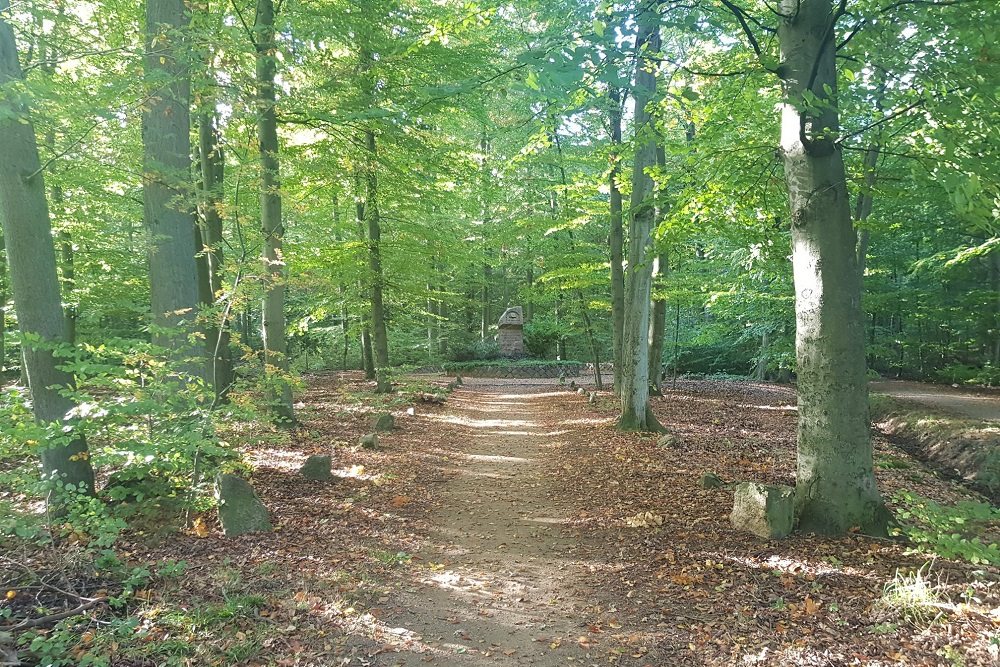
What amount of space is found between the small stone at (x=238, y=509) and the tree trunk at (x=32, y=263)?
102 centimetres

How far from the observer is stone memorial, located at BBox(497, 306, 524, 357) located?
80.7 feet

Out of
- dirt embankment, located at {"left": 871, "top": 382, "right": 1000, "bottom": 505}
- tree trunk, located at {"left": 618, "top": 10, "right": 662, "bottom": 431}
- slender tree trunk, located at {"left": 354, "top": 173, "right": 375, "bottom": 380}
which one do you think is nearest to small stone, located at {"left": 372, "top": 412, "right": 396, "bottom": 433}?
tree trunk, located at {"left": 618, "top": 10, "right": 662, "bottom": 431}

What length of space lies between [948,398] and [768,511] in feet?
39.8

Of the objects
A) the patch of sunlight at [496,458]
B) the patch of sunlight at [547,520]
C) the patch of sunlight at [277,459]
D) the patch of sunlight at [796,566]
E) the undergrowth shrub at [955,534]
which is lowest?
the patch of sunlight at [547,520]

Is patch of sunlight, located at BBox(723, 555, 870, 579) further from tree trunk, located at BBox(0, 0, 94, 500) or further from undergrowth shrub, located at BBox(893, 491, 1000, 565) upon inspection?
tree trunk, located at BBox(0, 0, 94, 500)

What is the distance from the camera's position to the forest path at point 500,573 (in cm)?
346

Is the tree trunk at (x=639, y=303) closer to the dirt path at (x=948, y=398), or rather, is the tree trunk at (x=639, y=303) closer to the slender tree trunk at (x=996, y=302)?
the dirt path at (x=948, y=398)

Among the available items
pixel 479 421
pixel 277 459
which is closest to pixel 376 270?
pixel 479 421

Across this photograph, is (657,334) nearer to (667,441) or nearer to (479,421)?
(479,421)

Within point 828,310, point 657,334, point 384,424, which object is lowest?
point 384,424

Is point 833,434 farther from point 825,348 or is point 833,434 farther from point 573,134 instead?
point 573,134

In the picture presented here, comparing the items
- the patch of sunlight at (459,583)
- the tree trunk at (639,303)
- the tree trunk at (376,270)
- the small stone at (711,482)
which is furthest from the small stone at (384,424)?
the small stone at (711,482)

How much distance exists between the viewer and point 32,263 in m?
4.55

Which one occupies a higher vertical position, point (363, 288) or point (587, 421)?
point (363, 288)
